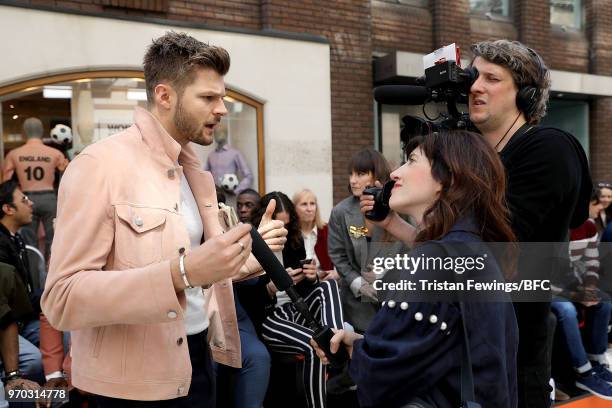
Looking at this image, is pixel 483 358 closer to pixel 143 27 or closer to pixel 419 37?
pixel 143 27

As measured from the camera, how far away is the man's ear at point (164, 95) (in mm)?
2141

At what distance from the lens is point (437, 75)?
2.26 m

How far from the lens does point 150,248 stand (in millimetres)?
1908

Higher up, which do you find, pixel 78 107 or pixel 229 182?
pixel 78 107

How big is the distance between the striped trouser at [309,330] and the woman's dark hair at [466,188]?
99.4 inches

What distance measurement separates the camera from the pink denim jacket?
1.71 m

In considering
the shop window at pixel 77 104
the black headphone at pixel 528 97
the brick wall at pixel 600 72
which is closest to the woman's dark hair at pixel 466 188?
the black headphone at pixel 528 97

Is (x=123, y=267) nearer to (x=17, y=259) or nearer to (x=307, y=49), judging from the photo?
(x=17, y=259)

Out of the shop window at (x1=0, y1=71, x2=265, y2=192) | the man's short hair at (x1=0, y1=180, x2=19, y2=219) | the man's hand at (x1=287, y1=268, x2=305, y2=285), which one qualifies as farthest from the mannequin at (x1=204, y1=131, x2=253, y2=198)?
the man's hand at (x1=287, y1=268, x2=305, y2=285)

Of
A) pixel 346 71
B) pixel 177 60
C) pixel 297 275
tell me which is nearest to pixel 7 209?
pixel 297 275

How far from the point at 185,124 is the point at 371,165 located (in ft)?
9.06

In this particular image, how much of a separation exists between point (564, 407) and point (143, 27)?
585cm

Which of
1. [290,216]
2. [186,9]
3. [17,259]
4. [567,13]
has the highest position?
[567,13]

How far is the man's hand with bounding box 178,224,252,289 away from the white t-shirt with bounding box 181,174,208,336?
1.69 ft
